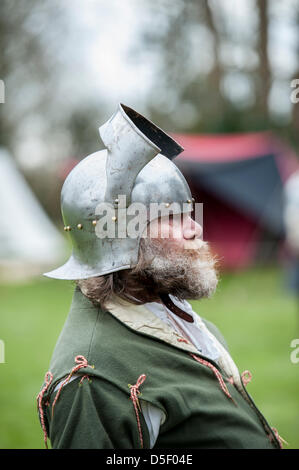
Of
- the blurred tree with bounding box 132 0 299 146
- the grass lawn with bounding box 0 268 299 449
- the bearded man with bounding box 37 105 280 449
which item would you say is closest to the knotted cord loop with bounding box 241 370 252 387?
the bearded man with bounding box 37 105 280 449

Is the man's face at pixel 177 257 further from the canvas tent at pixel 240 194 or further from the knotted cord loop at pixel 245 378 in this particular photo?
the canvas tent at pixel 240 194

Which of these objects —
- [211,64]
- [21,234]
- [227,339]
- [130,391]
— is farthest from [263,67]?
[130,391]

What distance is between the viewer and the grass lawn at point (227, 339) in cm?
452

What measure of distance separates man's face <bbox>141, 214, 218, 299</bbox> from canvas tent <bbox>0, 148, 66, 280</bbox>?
396 inches

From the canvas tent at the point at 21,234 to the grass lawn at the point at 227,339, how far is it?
1130 mm

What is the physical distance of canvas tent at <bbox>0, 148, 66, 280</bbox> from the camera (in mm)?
12211

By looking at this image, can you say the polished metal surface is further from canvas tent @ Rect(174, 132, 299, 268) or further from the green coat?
canvas tent @ Rect(174, 132, 299, 268)

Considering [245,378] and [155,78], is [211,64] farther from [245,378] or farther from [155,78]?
[245,378]

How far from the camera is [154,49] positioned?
16953 millimetres

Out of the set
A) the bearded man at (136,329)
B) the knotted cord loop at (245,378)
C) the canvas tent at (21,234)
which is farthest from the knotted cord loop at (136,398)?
the canvas tent at (21,234)

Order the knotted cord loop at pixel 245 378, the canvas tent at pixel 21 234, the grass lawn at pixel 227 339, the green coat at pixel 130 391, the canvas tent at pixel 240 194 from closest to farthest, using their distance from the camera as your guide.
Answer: the green coat at pixel 130 391 < the knotted cord loop at pixel 245 378 < the grass lawn at pixel 227 339 < the canvas tent at pixel 240 194 < the canvas tent at pixel 21 234

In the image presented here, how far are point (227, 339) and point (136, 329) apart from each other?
16.0 ft

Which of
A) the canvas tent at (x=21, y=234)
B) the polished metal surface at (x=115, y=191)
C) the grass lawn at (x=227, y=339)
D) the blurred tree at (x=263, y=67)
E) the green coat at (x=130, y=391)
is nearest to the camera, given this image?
the green coat at (x=130, y=391)

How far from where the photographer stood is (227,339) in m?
6.69
